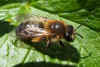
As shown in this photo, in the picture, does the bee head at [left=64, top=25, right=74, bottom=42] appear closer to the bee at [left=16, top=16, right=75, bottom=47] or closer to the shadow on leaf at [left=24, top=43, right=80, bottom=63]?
the bee at [left=16, top=16, right=75, bottom=47]

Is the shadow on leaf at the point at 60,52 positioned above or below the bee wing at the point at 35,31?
below

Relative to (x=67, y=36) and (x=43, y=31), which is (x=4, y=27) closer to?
(x=43, y=31)

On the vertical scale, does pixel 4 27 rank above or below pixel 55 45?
above

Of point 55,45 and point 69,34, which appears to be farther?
point 55,45

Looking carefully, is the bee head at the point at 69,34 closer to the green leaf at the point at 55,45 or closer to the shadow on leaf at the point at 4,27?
the green leaf at the point at 55,45

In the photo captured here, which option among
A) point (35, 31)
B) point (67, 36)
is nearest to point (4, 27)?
point (35, 31)

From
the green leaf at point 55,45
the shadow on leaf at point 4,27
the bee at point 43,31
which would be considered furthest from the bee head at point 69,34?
the shadow on leaf at point 4,27
